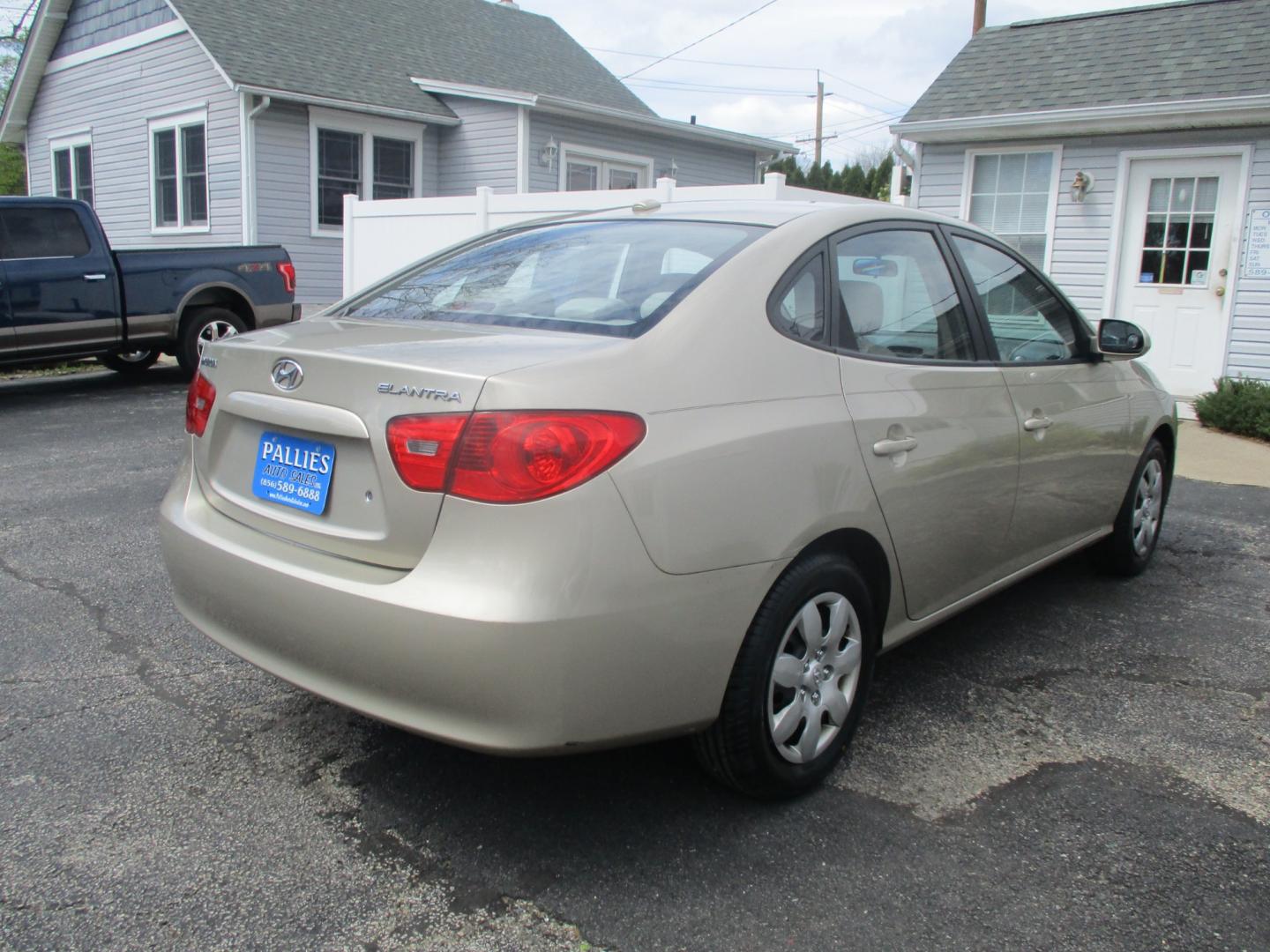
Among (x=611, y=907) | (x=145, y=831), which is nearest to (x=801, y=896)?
(x=611, y=907)

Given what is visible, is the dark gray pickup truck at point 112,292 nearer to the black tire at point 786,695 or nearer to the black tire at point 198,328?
the black tire at point 198,328

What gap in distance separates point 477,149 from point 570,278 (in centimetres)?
1447

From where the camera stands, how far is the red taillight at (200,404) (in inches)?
118

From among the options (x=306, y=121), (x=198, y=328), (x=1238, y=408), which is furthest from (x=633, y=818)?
(x=306, y=121)

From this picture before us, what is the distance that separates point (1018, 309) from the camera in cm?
410

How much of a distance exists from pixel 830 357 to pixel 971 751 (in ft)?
4.16

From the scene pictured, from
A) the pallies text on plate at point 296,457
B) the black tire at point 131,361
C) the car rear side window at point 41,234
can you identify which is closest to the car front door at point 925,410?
the pallies text on plate at point 296,457

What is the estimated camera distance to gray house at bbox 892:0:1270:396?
10258 mm

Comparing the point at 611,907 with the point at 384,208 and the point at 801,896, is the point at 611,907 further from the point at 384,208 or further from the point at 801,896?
the point at 384,208

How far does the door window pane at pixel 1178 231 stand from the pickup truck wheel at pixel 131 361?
32.9 feet

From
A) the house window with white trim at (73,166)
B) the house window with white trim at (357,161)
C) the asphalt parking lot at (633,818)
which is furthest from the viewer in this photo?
the house window with white trim at (73,166)

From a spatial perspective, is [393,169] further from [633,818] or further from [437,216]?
[633,818]

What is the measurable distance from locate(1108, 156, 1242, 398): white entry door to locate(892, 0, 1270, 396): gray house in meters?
0.01

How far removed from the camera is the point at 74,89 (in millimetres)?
19250
